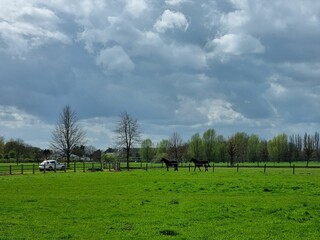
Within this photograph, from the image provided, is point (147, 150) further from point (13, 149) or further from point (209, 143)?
point (13, 149)

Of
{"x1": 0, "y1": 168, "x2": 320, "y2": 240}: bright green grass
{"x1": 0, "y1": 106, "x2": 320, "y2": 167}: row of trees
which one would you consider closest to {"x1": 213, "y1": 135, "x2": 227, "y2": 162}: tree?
{"x1": 0, "y1": 106, "x2": 320, "y2": 167}: row of trees

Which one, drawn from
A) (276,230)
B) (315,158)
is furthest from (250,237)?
(315,158)

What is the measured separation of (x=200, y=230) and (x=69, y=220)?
5.27 metres

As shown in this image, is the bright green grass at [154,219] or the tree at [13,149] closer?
the bright green grass at [154,219]

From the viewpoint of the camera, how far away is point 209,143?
516 feet

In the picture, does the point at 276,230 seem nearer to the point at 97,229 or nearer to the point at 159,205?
the point at 97,229

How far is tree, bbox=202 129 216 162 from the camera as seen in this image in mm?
155512

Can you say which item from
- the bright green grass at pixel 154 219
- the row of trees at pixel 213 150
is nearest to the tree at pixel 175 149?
the row of trees at pixel 213 150

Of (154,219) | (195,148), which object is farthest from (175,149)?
(154,219)

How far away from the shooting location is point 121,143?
9312 cm

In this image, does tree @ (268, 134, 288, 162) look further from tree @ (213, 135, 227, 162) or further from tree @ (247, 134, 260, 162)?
tree @ (213, 135, 227, 162)

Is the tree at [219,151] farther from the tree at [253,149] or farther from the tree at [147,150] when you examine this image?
the tree at [147,150]

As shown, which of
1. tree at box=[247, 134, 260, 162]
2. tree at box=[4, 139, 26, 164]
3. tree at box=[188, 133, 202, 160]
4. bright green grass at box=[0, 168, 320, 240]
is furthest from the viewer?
tree at box=[247, 134, 260, 162]

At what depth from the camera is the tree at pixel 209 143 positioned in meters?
156
